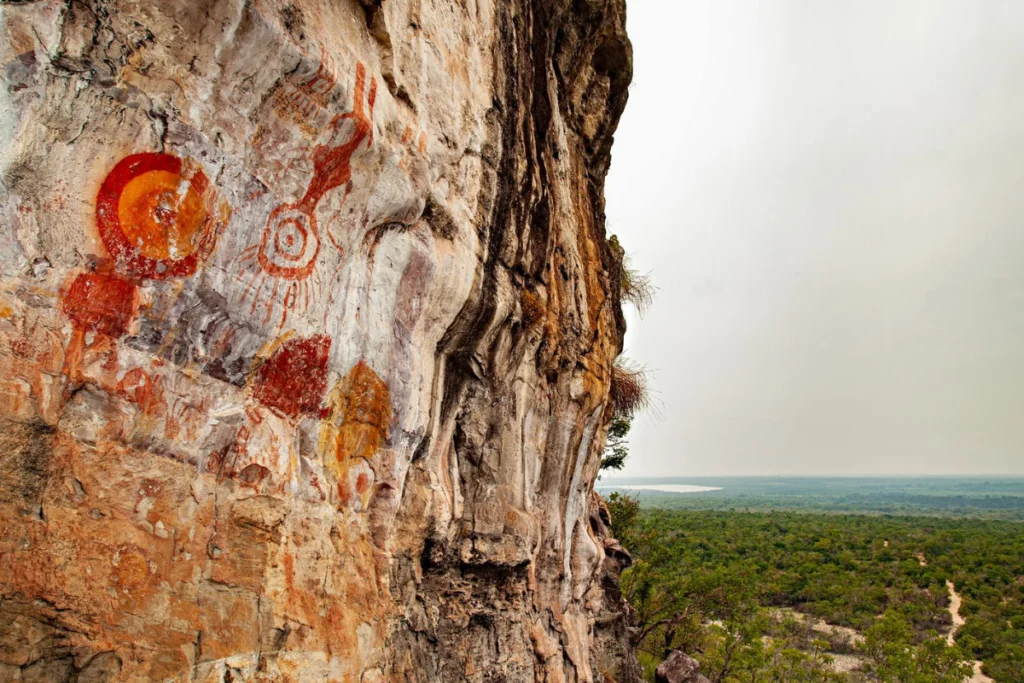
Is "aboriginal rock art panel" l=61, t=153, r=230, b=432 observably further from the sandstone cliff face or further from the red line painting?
the red line painting

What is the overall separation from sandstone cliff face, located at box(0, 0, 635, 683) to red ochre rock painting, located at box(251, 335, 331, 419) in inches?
0.6

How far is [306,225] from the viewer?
3391 mm

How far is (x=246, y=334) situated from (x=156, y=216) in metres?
0.73

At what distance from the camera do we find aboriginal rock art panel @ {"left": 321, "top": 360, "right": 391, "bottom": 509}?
11.7 feet

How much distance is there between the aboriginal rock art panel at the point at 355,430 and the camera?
3576 millimetres

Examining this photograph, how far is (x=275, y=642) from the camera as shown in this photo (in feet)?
9.96

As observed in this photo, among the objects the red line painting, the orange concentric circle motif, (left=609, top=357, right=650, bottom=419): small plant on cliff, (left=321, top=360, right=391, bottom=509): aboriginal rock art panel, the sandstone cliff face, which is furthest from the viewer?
(left=609, top=357, right=650, bottom=419): small plant on cliff

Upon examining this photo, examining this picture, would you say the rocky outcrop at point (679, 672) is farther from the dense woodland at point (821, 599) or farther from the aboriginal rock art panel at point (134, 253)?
the aboriginal rock art panel at point (134, 253)

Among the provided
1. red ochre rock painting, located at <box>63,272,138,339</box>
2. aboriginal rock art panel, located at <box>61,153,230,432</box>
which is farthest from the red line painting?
red ochre rock painting, located at <box>63,272,138,339</box>

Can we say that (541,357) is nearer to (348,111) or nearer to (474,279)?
(474,279)

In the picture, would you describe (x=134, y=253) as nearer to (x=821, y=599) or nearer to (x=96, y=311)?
(x=96, y=311)

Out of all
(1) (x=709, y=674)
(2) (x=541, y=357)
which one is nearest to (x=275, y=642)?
(2) (x=541, y=357)

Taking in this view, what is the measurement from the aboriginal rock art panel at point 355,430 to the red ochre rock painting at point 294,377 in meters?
0.14

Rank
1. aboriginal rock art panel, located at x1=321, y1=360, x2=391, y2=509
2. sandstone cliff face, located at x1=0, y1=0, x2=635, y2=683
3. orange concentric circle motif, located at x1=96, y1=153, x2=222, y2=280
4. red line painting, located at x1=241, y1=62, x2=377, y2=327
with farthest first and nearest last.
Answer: aboriginal rock art panel, located at x1=321, y1=360, x2=391, y2=509, red line painting, located at x1=241, y1=62, x2=377, y2=327, orange concentric circle motif, located at x1=96, y1=153, x2=222, y2=280, sandstone cliff face, located at x1=0, y1=0, x2=635, y2=683
